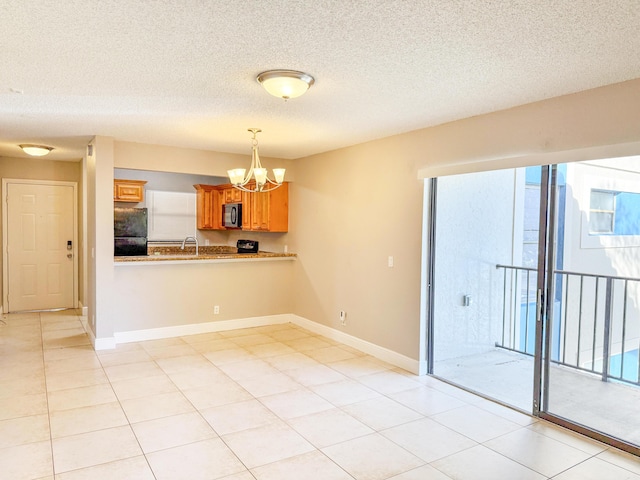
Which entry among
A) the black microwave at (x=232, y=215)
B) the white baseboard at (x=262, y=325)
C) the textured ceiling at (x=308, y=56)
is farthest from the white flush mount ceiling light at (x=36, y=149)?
the black microwave at (x=232, y=215)

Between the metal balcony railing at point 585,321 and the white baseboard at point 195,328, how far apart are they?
3.03 meters

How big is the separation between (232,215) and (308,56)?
4828mm

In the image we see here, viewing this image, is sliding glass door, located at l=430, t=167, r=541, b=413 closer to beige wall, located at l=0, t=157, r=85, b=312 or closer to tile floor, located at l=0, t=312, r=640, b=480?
tile floor, located at l=0, t=312, r=640, b=480

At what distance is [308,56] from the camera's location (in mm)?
2455

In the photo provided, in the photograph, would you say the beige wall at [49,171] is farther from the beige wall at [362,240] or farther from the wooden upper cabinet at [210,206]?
the beige wall at [362,240]

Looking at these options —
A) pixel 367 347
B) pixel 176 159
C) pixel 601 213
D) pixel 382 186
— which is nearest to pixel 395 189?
pixel 382 186

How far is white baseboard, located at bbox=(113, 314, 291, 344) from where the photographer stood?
527 centimetres

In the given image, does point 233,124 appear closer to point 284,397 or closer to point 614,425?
point 284,397

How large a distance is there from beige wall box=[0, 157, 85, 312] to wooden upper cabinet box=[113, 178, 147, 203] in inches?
23.0

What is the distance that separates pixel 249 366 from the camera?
4.44 meters

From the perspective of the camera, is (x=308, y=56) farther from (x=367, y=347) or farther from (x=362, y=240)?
(x=367, y=347)

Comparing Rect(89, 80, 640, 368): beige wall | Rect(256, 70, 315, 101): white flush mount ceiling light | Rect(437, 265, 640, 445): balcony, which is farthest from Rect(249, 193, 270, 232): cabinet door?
Rect(256, 70, 315, 101): white flush mount ceiling light

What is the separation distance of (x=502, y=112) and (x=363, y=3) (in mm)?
2071

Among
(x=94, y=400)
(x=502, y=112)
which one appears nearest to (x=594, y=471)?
(x=502, y=112)
